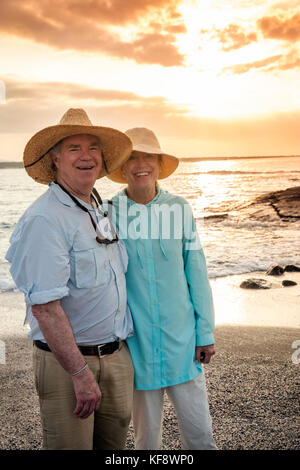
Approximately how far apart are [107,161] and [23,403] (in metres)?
2.55

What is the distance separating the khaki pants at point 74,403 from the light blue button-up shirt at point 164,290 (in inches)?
9.9

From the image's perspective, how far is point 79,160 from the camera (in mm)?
2648

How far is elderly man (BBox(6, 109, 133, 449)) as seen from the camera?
2320 millimetres

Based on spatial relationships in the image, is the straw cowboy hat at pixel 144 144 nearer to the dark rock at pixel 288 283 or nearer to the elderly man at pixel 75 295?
the elderly man at pixel 75 295

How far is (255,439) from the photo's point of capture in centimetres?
359

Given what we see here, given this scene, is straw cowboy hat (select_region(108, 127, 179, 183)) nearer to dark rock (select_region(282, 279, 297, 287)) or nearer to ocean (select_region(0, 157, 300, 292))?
dark rock (select_region(282, 279, 297, 287))

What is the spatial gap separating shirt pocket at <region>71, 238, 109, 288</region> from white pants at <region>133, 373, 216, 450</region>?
920 mm

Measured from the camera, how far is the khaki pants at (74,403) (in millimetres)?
2447

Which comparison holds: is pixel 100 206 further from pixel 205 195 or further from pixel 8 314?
pixel 205 195

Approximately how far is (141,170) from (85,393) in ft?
4.80

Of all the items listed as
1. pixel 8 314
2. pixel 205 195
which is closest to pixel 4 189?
pixel 205 195
